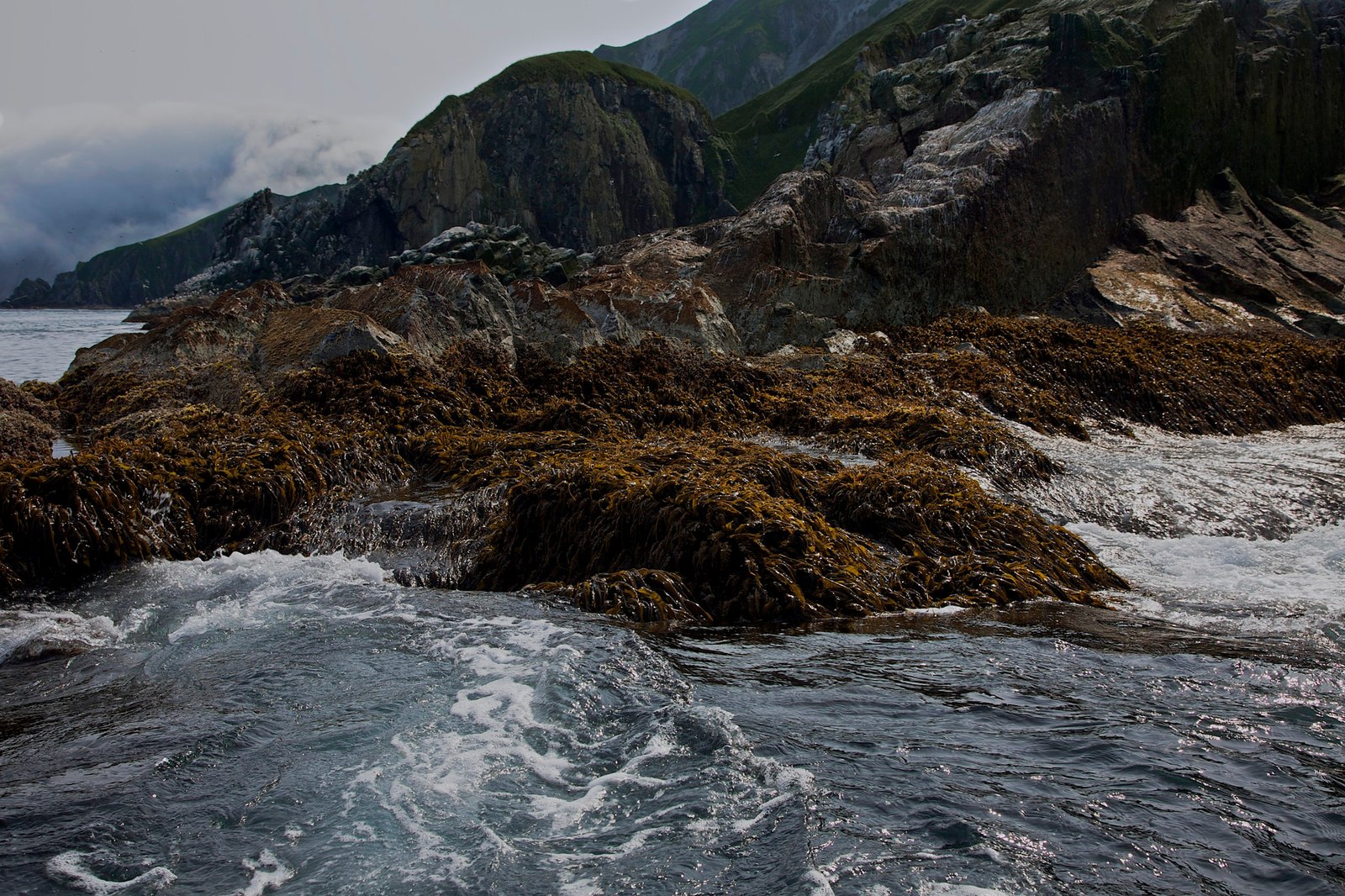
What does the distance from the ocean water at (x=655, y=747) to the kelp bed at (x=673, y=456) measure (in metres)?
0.74

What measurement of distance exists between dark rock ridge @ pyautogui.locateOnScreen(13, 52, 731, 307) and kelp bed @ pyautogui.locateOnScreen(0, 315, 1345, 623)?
75853 millimetres

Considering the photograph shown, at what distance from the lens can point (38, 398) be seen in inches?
749

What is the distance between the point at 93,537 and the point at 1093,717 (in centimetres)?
898

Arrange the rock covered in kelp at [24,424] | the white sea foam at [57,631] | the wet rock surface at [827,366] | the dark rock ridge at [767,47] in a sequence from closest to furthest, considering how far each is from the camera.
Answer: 1. the white sea foam at [57,631]
2. the wet rock surface at [827,366]
3. the rock covered in kelp at [24,424]
4. the dark rock ridge at [767,47]

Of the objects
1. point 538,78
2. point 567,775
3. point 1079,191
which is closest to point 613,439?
point 567,775

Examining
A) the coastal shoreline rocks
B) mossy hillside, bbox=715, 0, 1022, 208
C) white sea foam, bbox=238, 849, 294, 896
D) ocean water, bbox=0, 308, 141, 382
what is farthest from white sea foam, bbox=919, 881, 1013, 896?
mossy hillside, bbox=715, 0, 1022, 208

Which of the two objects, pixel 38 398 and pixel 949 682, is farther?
pixel 38 398

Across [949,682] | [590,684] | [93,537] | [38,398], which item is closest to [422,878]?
[590,684]

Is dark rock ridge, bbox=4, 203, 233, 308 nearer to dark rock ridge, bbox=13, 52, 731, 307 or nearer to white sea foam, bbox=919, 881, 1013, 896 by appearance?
dark rock ridge, bbox=13, 52, 731, 307

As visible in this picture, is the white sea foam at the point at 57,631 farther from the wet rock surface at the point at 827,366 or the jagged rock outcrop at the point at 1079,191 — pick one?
the jagged rock outcrop at the point at 1079,191

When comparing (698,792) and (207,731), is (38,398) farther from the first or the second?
(698,792)

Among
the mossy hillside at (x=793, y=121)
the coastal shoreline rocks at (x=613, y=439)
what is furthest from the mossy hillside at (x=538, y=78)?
the coastal shoreline rocks at (x=613, y=439)

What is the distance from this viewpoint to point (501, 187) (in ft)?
302

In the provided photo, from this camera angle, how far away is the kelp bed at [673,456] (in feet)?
26.5
